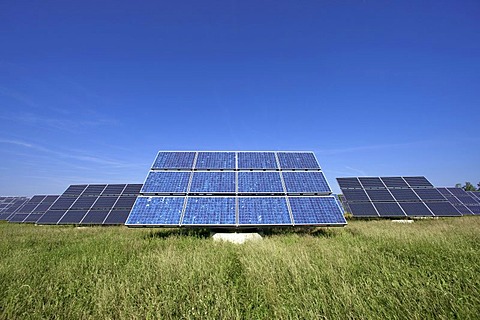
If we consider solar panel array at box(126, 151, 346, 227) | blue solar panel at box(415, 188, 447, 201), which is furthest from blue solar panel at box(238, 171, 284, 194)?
blue solar panel at box(415, 188, 447, 201)

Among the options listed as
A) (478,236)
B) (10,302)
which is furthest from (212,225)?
(478,236)

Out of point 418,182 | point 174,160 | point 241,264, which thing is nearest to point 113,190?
point 174,160

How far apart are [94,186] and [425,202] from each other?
3637cm

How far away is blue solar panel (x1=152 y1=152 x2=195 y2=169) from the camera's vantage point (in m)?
14.1

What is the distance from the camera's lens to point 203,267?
6008 mm

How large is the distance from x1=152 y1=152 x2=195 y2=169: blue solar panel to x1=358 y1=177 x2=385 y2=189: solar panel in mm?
19378

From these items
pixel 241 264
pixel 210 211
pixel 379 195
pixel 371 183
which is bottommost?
pixel 241 264

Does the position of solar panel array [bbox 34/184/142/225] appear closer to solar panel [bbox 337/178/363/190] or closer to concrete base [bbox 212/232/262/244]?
concrete base [bbox 212/232/262/244]

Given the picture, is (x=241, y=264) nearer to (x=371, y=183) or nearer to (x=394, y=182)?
(x=371, y=183)

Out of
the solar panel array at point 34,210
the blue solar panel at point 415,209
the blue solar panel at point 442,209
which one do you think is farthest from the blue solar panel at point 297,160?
the solar panel array at point 34,210

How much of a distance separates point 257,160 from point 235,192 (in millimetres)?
3533

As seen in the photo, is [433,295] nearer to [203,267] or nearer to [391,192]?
[203,267]

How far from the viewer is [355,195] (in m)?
21.7

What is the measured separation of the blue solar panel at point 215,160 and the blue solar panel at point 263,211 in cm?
316
